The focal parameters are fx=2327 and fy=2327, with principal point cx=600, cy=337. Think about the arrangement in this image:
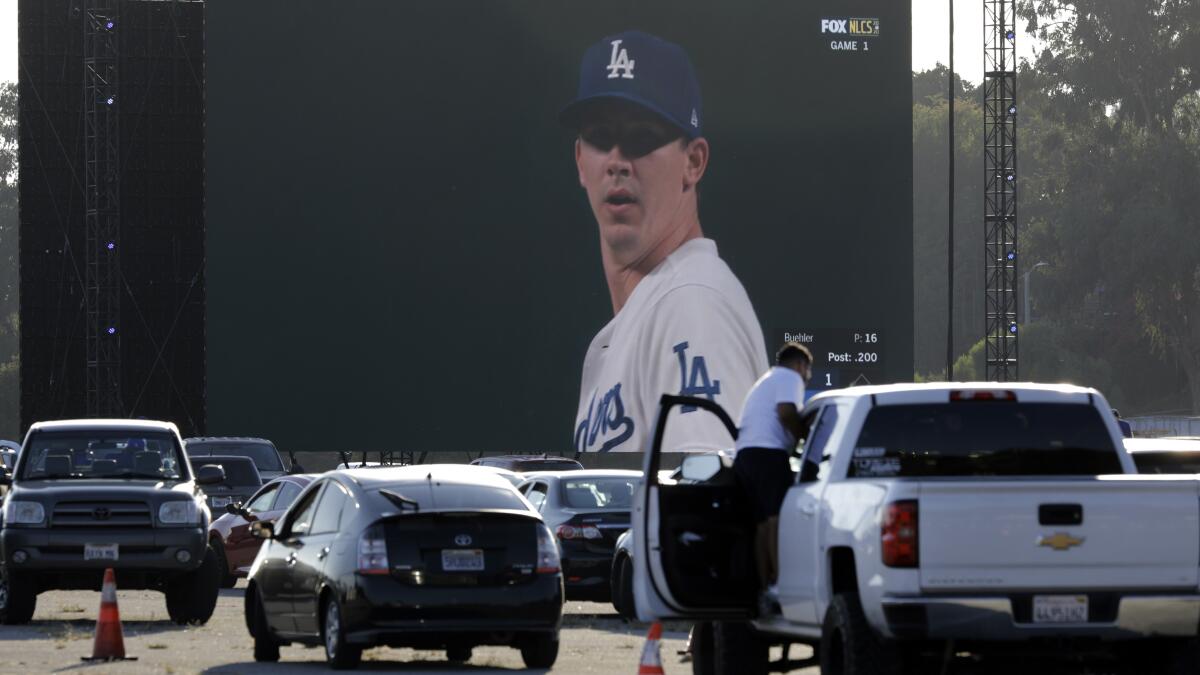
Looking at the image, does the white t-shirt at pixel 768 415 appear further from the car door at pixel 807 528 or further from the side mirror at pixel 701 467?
the side mirror at pixel 701 467

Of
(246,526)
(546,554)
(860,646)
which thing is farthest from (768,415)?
(246,526)

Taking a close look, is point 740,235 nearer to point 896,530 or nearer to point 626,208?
point 626,208

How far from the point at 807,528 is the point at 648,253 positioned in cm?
3001

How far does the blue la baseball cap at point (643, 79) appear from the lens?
1672 inches

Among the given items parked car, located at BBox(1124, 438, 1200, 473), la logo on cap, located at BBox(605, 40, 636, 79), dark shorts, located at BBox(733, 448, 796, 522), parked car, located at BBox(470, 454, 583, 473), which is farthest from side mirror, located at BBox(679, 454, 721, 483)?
la logo on cap, located at BBox(605, 40, 636, 79)

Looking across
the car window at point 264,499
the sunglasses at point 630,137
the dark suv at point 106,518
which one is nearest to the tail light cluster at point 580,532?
the dark suv at point 106,518

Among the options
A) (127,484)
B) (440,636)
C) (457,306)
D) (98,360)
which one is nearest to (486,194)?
(457,306)

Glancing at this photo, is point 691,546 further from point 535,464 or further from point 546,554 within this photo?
point 535,464

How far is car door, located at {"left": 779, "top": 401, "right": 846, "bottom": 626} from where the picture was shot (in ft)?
38.9

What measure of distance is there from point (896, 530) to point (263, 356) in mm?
32318

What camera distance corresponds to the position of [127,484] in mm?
21328

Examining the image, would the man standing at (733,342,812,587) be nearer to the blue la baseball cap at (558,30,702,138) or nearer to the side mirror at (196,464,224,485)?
the side mirror at (196,464,224,485)

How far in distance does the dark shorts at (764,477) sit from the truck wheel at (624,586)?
27.2 feet

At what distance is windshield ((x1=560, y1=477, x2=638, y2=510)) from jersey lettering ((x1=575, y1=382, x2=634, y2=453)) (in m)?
16.3
